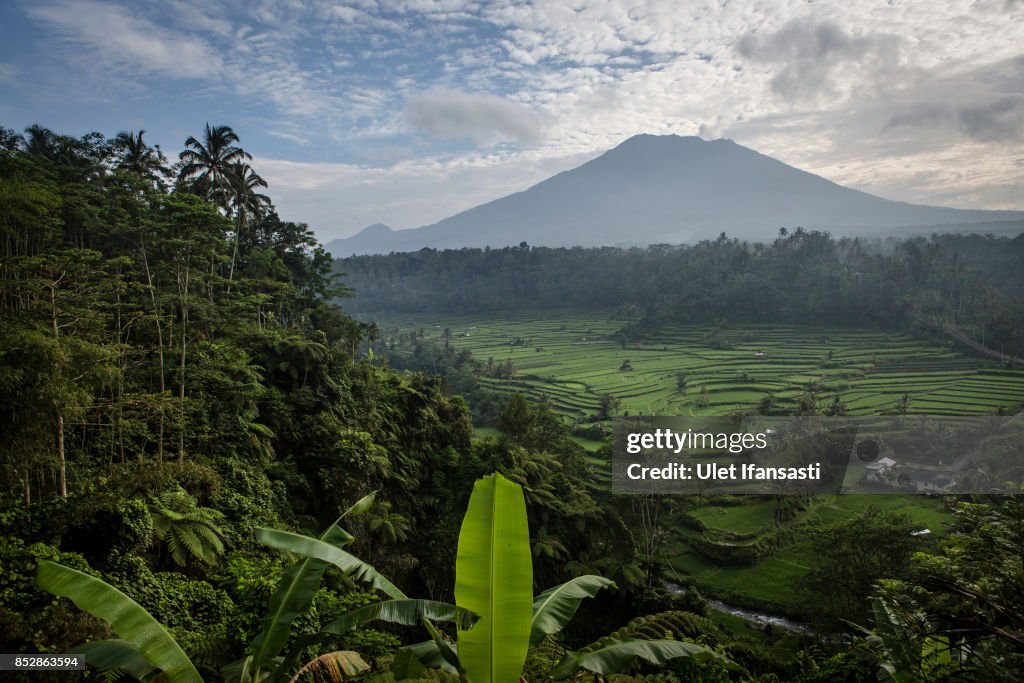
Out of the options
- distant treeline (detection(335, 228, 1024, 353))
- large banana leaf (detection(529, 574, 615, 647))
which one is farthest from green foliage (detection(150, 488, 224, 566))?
distant treeline (detection(335, 228, 1024, 353))

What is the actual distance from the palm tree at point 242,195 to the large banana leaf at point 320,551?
17.5 metres

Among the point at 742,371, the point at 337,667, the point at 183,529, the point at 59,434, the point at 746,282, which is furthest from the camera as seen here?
the point at 746,282

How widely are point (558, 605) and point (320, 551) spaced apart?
1.57 meters

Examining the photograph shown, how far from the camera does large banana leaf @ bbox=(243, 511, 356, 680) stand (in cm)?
309

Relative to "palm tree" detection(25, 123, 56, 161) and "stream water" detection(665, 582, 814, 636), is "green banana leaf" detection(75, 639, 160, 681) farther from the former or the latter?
"palm tree" detection(25, 123, 56, 161)

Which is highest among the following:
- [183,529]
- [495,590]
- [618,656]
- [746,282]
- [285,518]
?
[746,282]

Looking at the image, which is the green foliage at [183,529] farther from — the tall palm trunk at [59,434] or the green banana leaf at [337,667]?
the green banana leaf at [337,667]

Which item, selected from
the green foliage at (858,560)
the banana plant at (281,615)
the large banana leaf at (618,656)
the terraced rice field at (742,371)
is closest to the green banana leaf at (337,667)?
the banana plant at (281,615)

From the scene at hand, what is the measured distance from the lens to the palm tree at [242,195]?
61.7ft

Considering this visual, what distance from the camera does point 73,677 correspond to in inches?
159

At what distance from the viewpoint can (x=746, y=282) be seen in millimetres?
57031

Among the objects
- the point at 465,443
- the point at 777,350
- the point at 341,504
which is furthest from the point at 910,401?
the point at 341,504

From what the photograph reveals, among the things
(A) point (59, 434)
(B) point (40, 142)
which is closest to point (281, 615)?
(A) point (59, 434)

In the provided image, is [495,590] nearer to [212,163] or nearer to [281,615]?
[281,615]
